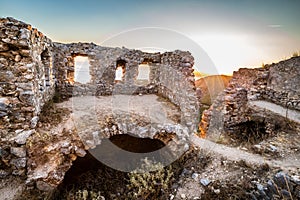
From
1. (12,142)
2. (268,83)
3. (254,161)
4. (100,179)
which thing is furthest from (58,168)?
(268,83)

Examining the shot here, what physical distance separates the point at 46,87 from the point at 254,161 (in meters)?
7.39

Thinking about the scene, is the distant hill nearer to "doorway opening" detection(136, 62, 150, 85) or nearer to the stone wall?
the stone wall

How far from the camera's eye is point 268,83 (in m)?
11.5

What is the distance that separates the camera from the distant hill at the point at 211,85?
1631 cm

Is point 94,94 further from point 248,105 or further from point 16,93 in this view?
point 248,105

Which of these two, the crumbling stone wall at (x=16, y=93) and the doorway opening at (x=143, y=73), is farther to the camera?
the doorway opening at (x=143, y=73)

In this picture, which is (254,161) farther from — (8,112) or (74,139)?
(8,112)

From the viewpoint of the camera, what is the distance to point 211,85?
17.3m

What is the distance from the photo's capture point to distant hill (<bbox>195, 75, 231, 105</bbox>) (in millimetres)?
16312

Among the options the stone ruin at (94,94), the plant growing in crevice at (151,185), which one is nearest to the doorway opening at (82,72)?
the stone ruin at (94,94)

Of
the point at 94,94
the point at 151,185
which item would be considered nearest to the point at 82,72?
the point at 94,94

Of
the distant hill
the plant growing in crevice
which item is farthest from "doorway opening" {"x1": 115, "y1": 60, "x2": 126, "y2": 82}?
the distant hill

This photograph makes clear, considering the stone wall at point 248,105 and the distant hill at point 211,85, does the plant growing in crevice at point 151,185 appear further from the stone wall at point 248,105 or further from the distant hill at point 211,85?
the distant hill at point 211,85

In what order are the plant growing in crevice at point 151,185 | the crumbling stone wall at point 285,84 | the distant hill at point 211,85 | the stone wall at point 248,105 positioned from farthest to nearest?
the distant hill at point 211,85 < the crumbling stone wall at point 285,84 < the stone wall at point 248,105 < the plant growing in crevice at point 151,185
